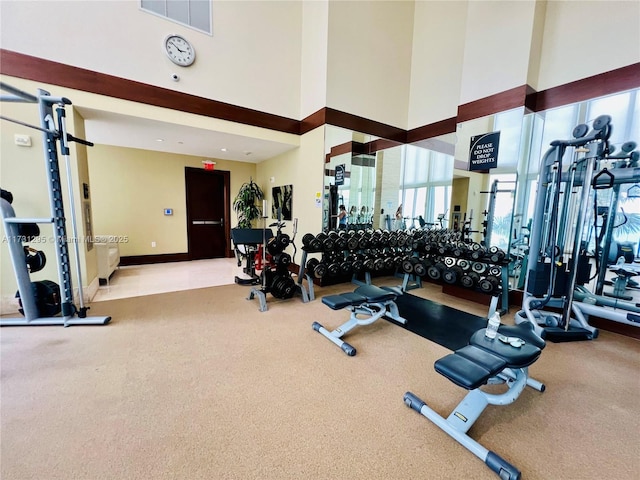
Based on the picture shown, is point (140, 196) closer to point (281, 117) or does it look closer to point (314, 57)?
point (281, 117)

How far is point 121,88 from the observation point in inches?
134

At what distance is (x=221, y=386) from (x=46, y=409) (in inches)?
42.3

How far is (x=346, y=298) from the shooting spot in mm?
2744

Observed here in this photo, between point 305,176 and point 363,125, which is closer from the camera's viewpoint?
point 363,125

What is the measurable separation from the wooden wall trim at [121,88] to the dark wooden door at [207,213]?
249 centimetres

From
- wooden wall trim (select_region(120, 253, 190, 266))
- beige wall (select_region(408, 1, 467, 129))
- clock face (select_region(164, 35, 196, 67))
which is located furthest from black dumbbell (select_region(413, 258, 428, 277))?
wooden wall trim (select_region(120, 253, 190, 266))

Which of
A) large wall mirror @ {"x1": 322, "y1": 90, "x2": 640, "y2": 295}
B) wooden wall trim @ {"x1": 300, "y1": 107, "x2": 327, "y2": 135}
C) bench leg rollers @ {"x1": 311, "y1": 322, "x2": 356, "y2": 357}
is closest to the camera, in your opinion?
bench leg rollers @ {"x1": 311, "y1": 322, "x2": 356, "y2": 357}

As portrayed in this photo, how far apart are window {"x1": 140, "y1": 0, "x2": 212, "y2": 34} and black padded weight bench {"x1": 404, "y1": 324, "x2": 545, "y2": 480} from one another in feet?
16.9

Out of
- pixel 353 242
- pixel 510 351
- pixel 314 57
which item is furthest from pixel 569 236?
pixel 314 57

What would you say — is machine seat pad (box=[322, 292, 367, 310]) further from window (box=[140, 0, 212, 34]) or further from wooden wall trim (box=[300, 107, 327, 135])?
window (box=[140, 0, 212, 34])

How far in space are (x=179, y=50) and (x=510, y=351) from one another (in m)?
5.11

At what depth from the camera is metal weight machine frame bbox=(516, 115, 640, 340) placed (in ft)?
8.73

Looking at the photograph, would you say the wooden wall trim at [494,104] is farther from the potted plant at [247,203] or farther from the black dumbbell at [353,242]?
the potted plant at [247,203]

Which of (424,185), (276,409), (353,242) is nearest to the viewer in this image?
(276,409)
